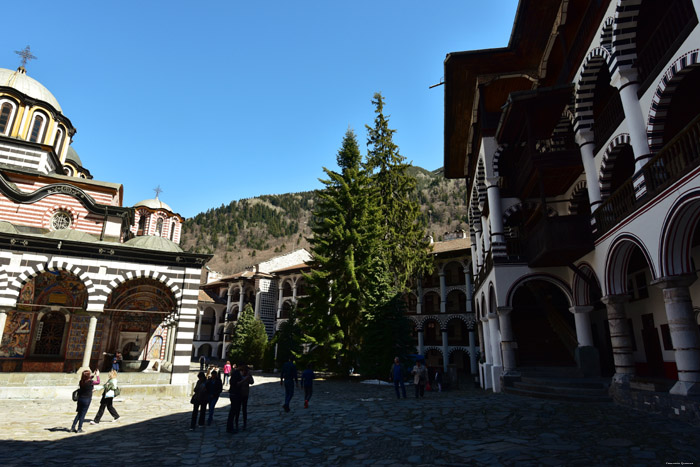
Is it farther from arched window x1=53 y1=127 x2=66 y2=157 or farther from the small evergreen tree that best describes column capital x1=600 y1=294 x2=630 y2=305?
the small evergreen tree

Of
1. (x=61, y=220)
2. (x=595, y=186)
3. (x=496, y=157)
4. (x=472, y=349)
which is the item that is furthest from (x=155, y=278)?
(x=472, y=349)

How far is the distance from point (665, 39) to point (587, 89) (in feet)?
8.81

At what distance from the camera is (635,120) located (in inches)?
357

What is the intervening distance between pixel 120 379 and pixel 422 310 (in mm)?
26255

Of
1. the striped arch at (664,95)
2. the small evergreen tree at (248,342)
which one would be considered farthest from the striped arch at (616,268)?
the small evergreen tree at (248,342)

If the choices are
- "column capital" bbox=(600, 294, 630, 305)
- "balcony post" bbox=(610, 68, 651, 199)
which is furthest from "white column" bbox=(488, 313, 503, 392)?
"balcony post" bbox=(610, 68, 651, 199)

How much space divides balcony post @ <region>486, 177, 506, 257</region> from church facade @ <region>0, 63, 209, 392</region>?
11.4 metres

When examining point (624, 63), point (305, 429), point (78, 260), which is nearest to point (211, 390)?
point (305, 429)

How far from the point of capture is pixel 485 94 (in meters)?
17.6

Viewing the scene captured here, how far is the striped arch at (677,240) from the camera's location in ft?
23.9

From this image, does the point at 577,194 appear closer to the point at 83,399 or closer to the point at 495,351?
the point at 495,351

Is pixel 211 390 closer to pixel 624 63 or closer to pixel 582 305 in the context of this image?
pixel 582 305

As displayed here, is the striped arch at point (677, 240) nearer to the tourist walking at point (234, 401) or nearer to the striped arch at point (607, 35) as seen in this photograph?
the striped arch at point (607, 35)

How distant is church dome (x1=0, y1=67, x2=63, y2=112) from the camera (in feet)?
72.1
